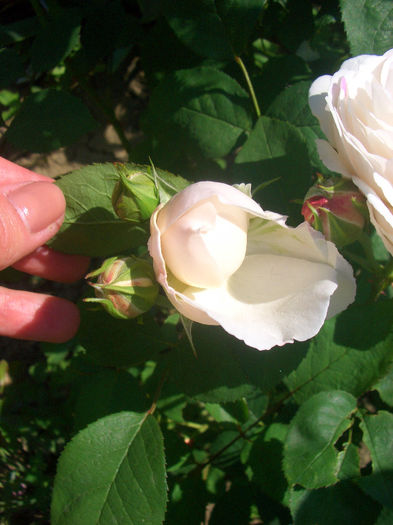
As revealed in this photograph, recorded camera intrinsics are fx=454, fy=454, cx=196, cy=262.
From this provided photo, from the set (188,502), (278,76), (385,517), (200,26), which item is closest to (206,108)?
(200,26)

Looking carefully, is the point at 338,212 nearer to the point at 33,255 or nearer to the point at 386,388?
the point at 386,388

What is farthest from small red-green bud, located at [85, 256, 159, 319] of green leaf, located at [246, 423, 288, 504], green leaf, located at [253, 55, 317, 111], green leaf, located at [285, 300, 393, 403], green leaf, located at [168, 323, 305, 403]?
green leaf, located at [253, 55, 317, 111]

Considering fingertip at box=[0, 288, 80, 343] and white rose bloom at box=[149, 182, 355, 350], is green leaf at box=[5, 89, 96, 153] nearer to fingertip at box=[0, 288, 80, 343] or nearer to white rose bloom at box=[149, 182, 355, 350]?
fingertip at box=[0, 288, 80, 343]

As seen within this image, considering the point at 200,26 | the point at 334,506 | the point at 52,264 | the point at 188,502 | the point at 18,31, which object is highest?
Answer: the point at 18,31

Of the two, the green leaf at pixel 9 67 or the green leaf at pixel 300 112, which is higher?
the green leaf at pixel 9 67

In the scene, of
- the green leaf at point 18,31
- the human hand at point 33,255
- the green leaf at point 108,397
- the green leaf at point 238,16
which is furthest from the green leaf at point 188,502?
the green leaf at point 18,31

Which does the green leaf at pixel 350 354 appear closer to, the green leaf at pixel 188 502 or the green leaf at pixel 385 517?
the green leaf at pixel 385 517

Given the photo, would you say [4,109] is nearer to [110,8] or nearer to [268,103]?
[110,8]
